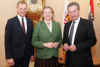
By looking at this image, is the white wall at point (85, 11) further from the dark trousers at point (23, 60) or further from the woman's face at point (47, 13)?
the dark trousers at point (23, 60)

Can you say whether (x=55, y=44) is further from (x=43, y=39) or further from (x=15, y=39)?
(x=15, y=39)

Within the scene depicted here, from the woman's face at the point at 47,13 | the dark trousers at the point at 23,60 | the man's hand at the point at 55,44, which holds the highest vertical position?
the woman's face at the point at 47,13

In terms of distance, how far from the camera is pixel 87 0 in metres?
4.69

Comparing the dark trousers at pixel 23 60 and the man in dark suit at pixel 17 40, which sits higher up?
the man in dark suit at pixel 17 40

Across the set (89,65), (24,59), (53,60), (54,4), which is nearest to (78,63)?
(89,65)

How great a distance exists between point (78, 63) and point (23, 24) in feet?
3.63

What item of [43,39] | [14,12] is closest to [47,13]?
[43,39]

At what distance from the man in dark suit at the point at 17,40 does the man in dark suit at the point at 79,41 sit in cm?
72

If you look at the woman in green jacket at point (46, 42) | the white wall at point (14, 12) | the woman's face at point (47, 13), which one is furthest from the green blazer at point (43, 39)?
the white wall at point (14, 12)

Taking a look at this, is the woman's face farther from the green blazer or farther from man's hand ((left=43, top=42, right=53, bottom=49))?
man's hand ((left=43, top=42, right=53, bottom=49))

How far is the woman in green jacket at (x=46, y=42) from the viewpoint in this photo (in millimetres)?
2006

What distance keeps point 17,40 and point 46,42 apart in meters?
0.48

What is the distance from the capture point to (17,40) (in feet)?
6.63

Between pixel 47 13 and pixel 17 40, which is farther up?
pixel 47 13
